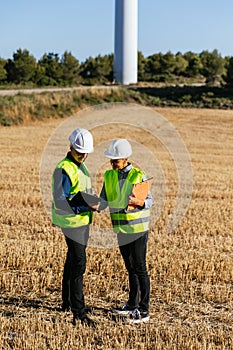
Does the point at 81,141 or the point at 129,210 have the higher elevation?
the point at 81,141

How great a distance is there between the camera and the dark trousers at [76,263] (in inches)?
227

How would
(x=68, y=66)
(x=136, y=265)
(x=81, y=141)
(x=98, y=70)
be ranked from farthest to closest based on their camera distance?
(x=98, y=70), (x=68, y=66), (x=136, y=265), (x=81, y=141)

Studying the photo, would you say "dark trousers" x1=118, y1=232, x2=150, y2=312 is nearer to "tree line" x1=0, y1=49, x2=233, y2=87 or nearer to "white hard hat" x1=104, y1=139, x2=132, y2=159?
"white hard hat" x1=104, y1=139, x2=132, y2=159

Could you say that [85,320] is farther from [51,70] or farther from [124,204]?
[51,70]

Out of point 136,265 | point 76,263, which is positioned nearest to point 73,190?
point 76,263

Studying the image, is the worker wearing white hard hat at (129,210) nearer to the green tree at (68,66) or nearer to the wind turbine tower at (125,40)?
the wind turbine tower at (125,40)

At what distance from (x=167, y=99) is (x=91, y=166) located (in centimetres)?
2942

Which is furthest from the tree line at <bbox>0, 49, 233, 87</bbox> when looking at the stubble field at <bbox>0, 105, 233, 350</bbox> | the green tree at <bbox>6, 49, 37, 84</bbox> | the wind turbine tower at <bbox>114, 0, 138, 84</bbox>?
the stubble field at <bbox>0, 105, 233, 350</bbox>

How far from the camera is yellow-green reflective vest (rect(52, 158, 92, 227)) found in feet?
18.6

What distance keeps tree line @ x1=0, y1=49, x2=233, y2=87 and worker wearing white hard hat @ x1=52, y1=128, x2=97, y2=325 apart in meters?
50.8

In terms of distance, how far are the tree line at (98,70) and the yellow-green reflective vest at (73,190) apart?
167ft

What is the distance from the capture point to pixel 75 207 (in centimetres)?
572

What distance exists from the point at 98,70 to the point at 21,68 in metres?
14.7

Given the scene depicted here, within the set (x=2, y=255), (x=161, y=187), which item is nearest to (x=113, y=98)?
(x=161, y=187)
